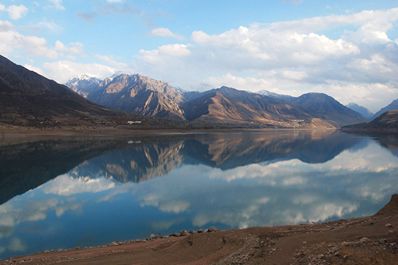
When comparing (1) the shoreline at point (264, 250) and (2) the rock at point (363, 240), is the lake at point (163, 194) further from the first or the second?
(2) the rock at point (363, 240)

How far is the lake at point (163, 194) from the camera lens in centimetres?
3816

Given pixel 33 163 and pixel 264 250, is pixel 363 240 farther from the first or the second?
pixel 33 163

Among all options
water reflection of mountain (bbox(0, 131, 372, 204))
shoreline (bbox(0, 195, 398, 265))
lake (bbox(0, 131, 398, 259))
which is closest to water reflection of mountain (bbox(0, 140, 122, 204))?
water reflection of mountain (bbox(0, 131, 372, 204))

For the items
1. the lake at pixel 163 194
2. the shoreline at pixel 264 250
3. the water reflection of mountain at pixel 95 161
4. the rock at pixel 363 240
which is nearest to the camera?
the shoreline at pixel 264 250

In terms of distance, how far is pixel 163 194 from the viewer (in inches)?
2270

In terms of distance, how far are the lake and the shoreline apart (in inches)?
350

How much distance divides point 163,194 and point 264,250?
3805cm

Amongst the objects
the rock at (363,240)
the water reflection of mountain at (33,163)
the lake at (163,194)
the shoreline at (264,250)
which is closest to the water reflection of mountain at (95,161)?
the water reflection of mountain at (33,163)

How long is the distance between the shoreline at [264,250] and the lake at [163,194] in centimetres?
890

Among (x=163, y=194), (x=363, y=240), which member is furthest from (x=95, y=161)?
(x=363, y=240)

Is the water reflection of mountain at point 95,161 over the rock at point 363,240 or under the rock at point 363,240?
under

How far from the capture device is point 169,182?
231 feet

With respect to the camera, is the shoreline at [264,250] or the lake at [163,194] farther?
the lake at [163,194]

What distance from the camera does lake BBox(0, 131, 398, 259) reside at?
3816 centimetres
